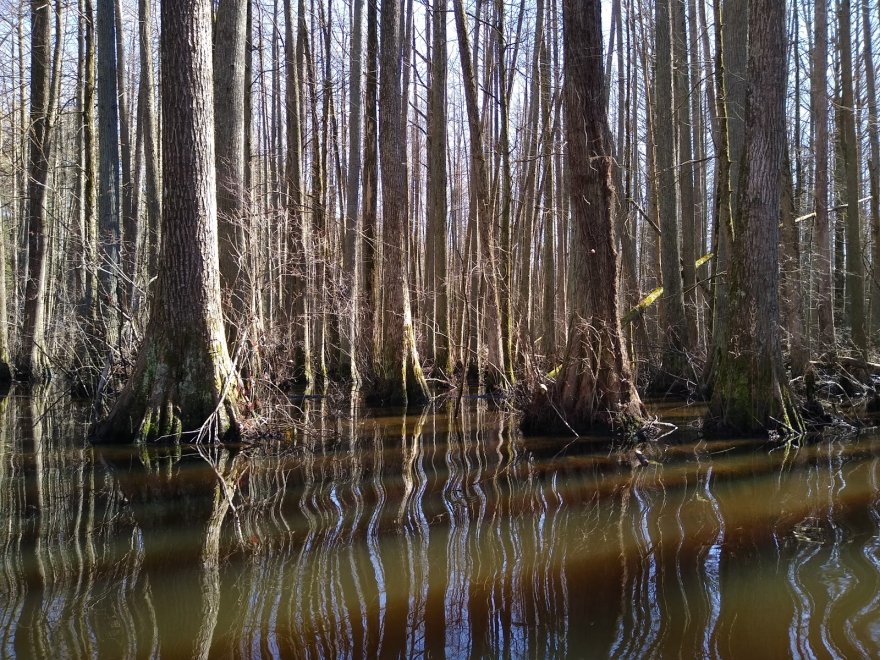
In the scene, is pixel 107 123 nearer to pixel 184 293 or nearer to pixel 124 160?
pixel 124 160

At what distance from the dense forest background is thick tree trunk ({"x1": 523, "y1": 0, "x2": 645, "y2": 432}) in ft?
0.09

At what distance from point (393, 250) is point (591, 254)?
4443mm

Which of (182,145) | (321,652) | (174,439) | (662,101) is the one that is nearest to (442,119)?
(662,101)

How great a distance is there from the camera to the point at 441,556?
12.2ft

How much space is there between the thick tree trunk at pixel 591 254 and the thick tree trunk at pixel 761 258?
122cm

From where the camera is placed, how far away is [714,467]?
6199 millimetres

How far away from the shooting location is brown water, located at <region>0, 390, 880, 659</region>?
9.03 ft

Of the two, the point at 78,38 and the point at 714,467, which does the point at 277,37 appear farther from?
the point at 714,467

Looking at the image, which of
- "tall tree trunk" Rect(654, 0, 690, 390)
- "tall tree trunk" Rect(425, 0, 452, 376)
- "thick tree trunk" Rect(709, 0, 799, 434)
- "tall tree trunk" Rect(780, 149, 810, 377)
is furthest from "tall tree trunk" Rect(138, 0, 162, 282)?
"tall tree trunk" Rect(780, 149, 810, 377)

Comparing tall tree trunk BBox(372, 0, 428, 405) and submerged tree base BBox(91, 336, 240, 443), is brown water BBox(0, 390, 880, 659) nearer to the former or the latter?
submerged tree base BBox(91, 336, 240, 443)

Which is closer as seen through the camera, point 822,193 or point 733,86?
point 733,86

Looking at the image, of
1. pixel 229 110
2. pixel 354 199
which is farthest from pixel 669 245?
pixel 229 110

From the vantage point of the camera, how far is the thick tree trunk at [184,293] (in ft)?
24.2

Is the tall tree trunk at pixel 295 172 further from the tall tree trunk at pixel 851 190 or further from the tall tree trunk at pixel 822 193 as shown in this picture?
the tall tree trunk at pixel 851 190
